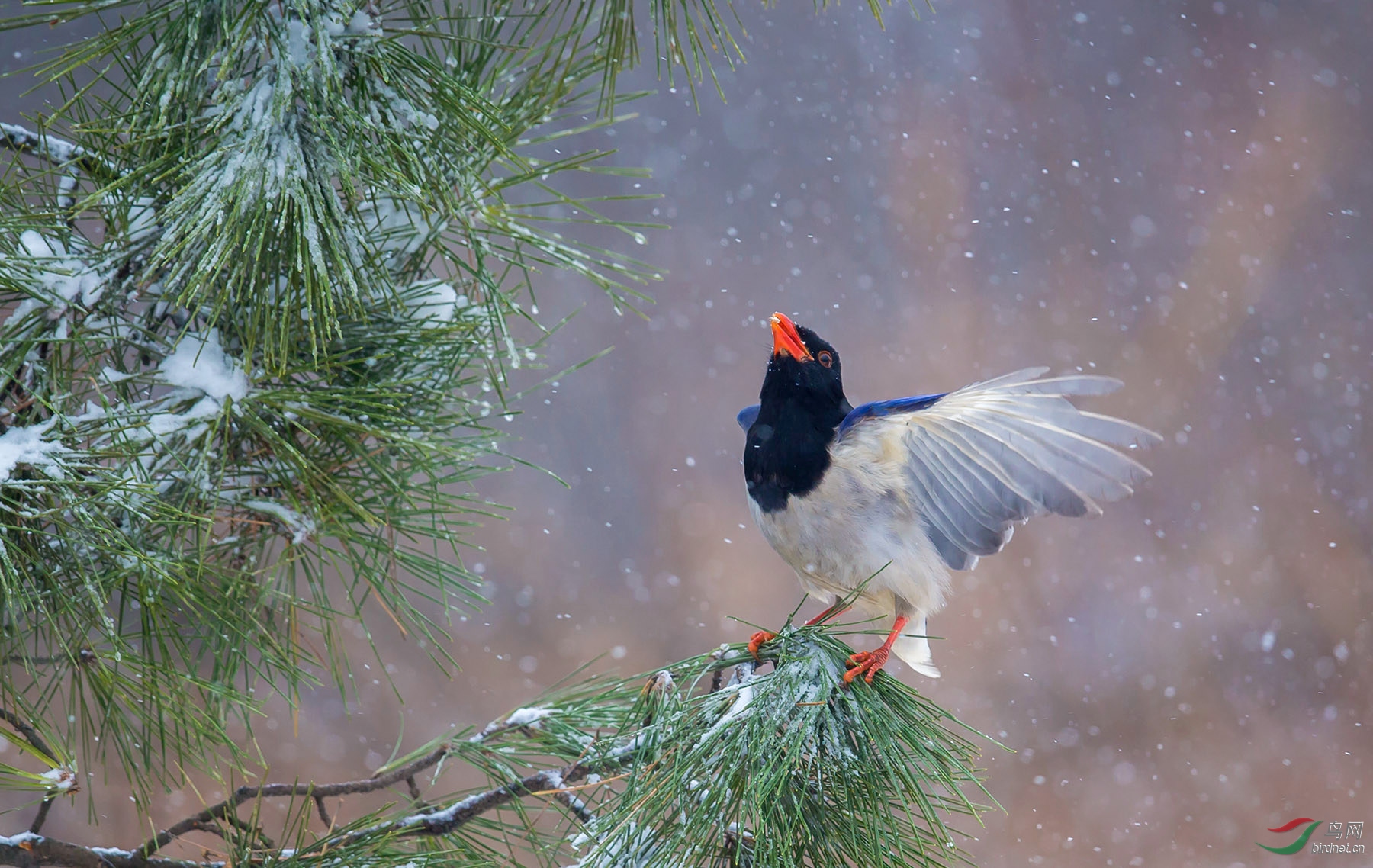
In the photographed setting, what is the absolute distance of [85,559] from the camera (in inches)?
22.4

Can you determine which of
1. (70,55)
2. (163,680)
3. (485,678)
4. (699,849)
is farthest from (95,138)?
(485,678)

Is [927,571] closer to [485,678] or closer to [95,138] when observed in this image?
[95,138]

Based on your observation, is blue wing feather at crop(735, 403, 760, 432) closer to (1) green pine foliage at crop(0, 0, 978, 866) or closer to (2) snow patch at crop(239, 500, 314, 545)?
(1) green pine foliage at crop(0, 0, 978, 866)

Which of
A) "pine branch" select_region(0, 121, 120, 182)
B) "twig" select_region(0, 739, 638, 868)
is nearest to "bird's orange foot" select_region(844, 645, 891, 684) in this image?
"twig" select_region(0, 739, 638, 868)

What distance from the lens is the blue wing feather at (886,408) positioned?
2.14ft

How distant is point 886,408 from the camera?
2.24 ft

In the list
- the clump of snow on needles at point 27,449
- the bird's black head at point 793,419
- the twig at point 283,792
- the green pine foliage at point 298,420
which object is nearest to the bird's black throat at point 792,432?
the bird's black head at point 793,419

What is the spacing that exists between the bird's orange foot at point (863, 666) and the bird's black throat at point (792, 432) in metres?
0.17

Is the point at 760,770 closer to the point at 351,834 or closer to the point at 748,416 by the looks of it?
the point at 351,834

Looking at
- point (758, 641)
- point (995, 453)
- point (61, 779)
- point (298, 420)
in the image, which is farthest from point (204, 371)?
point (995, 453)

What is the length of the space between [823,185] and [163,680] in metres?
1.70

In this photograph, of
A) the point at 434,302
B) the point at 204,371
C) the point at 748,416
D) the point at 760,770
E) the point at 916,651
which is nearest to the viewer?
the point at 760,770

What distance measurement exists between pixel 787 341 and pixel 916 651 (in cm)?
28

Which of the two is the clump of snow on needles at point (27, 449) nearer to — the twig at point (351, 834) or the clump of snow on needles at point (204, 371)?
the clump of snow on needles at point (204, 371)
